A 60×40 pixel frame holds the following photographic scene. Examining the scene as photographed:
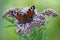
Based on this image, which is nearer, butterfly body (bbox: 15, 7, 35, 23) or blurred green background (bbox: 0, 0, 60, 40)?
butterfly body (bbox: 15, 7, 35, 23)

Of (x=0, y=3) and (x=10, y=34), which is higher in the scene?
(x=0, y=3)

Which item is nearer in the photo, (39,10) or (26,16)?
(26,16)

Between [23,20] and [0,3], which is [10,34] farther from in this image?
[23,20]

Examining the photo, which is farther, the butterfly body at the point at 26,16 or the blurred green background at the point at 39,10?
the blurred green background at the point at 39,10

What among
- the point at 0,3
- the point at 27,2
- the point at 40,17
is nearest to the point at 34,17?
the point at 40,17

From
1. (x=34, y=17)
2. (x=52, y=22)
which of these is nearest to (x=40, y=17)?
(x=34, y=17)

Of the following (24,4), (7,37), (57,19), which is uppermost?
(24,4)

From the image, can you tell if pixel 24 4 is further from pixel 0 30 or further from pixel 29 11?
pixel 29 11

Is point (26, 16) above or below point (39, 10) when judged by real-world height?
below

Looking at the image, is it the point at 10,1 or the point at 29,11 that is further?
the point at 10,1
